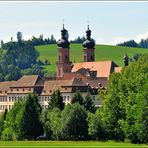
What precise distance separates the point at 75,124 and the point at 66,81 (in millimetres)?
53852

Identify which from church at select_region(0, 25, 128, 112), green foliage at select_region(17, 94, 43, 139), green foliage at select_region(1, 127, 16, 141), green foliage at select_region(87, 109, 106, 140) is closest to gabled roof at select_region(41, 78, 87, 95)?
church at select_region(0, 25, 128, 112)

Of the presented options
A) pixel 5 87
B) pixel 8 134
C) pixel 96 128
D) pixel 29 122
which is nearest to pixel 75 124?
pixel 96 128

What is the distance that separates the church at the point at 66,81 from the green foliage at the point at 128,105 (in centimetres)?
4638

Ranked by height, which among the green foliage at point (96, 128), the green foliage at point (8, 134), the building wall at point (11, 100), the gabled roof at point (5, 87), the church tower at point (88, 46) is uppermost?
the church tower at point (88, 46)

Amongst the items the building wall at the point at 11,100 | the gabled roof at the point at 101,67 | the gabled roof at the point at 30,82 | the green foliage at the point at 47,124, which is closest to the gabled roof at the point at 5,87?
the building wall at the point at 11,100

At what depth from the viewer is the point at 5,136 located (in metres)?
121

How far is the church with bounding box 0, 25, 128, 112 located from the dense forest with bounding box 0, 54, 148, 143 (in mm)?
38412

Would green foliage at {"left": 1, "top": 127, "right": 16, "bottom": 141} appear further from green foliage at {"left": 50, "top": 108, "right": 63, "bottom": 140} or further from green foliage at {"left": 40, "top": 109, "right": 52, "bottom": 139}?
green foliage at {"left": 50, "top": 108, "right": 63, "bottom": 140}

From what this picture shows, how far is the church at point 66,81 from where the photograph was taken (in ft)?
528

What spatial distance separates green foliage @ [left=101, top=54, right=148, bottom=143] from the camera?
10044 centimetres

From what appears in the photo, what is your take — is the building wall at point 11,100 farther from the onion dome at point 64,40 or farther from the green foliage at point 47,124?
the green foliage at point 47,124

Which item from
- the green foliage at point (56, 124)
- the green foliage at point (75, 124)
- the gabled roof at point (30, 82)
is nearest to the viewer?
the green foliage at point (75, 124)

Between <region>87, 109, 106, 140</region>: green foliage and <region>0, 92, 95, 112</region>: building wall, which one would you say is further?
<region>0, 92, 95, 112</region>: building wall

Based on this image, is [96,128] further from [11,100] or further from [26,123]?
[11,100]
